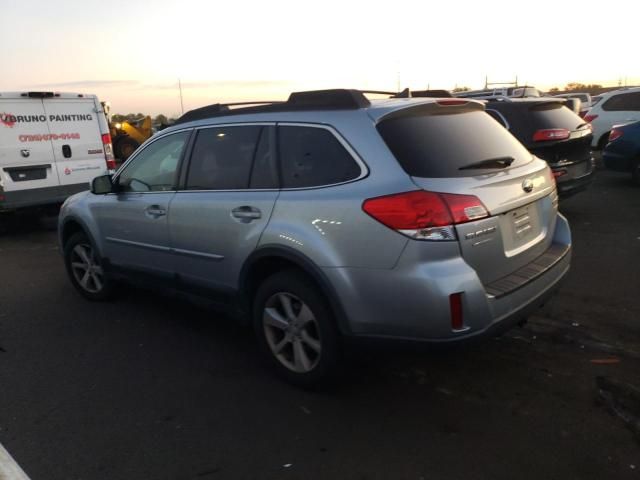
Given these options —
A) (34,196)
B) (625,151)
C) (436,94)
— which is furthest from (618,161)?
(34,196)

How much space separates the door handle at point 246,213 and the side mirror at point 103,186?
1.76 metres

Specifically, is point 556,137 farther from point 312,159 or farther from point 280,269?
point 280,269

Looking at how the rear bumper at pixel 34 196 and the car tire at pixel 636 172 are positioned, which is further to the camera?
the car tire at pixel 636 172

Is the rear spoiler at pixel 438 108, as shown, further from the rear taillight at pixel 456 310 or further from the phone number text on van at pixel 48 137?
the phone number text on van at pixel 48 137

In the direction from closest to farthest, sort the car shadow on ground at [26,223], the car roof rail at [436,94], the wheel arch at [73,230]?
the car roof rail at [436,94] → the wheel arch at [73,230] → the car shadow on ground at [26,223]

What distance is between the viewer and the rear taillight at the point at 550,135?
704 centimetres

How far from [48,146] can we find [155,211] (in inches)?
226

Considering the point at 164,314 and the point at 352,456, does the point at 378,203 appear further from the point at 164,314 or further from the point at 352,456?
the point at 164,314

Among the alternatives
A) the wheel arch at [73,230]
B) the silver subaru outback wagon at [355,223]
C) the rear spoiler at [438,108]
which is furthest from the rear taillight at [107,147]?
the rear spoiler at [438,108]

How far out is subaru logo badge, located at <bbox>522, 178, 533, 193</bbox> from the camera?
11.0 feet

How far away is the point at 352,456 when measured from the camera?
9.41 feet

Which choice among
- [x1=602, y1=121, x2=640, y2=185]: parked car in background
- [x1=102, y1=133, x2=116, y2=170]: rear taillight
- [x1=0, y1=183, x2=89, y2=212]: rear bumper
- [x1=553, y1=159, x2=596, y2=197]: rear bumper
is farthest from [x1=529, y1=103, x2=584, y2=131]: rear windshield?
[x1=0, y1=183, x2=89, y2=212]: rear bumper

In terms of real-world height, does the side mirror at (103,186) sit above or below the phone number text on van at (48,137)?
→ below

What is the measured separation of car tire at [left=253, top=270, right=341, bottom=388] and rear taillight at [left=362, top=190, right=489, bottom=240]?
69 cm
